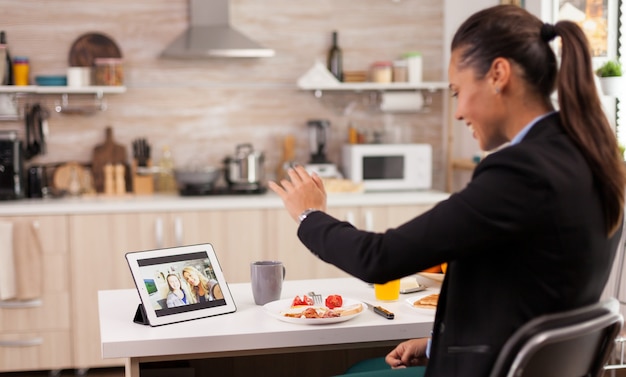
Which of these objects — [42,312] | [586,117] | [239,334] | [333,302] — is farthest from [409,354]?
[42,312]

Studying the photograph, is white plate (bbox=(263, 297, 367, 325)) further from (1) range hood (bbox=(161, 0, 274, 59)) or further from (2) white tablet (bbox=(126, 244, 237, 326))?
(1) range hood (bbox=(161, 0, 274, 59))

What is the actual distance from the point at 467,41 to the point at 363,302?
910 mm

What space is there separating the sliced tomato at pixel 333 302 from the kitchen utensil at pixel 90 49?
A: 3.02 m

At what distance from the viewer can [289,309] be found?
6.72 feet

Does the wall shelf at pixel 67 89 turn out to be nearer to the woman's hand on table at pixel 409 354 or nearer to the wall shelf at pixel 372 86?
the wall shelf at pixel 372 86

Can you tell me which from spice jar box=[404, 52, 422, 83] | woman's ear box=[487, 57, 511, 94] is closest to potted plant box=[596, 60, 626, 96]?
spice jar box=[404, 52, 422, 83]

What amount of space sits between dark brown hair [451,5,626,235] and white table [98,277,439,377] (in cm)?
68

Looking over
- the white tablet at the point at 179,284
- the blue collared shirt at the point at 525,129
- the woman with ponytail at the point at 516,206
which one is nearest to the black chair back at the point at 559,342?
the woman with ponytail at the point at 516,206

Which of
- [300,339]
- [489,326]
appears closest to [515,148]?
[489,326]

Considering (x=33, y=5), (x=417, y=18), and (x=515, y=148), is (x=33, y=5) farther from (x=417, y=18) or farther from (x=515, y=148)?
(x=515, y=148)

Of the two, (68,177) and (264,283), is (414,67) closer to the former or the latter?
(68,177)

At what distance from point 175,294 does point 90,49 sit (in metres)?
2.99

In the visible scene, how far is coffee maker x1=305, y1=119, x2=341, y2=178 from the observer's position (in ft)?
15.5

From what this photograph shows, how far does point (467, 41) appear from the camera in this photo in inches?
59.1
